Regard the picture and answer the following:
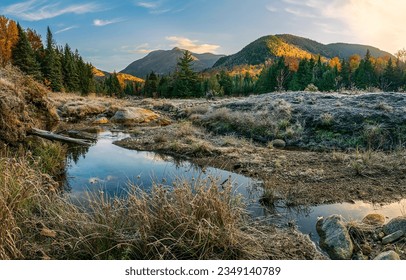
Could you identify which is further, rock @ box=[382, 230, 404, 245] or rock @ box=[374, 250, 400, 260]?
rock @ box=[382, 230, 404, 245]

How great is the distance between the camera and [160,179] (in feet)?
22.3

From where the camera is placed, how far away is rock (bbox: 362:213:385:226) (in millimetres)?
4188

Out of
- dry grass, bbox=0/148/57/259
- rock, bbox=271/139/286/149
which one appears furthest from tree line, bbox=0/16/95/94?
dry grass, bbox=0/148/57/259

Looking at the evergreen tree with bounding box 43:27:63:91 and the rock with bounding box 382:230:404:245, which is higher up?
the evergreen tree with bounding box 43:27:63:91

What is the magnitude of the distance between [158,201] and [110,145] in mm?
8569

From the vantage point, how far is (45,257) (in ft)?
9.02

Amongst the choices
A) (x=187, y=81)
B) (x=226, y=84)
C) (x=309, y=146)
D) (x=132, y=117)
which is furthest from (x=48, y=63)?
(x=309, y=146)

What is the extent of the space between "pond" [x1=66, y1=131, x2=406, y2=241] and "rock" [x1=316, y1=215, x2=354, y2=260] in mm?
164

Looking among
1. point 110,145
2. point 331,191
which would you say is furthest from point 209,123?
point 331,191

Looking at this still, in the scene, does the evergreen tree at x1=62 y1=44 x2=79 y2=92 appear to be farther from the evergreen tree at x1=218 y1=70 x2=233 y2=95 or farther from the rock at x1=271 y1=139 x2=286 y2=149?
the rock at x1=271 y1=139 x2=286 y2=149

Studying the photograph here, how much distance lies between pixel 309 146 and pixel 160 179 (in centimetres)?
595

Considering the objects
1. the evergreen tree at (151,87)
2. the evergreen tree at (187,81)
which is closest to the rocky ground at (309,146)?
the evergreen tree at (187,81)

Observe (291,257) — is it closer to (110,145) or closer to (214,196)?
(214,196)

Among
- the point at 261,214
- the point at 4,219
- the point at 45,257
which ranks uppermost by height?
the point at 4,219
